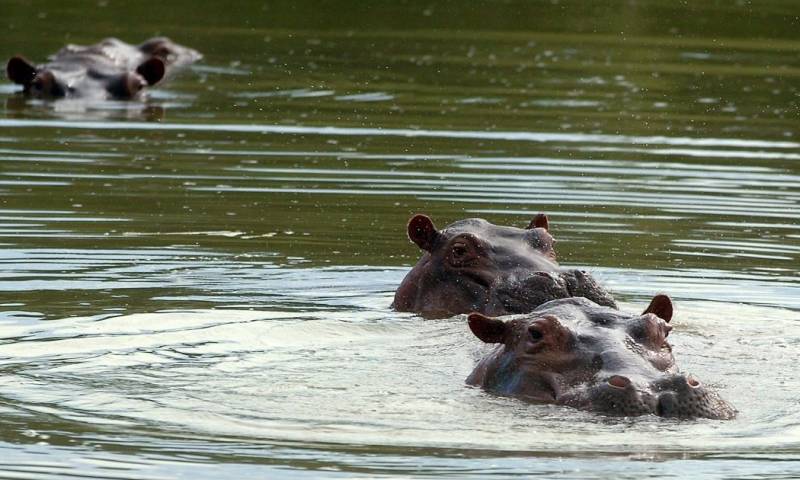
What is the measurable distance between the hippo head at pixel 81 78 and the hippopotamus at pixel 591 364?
13600 mm

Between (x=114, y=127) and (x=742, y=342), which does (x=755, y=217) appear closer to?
(x=742, y=342)

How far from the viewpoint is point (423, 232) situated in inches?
452

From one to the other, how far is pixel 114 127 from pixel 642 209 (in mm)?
6651

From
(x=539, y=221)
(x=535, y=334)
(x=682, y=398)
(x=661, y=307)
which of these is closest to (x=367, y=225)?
(x=539, y=221)

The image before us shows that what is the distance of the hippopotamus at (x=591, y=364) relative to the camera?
8039mm

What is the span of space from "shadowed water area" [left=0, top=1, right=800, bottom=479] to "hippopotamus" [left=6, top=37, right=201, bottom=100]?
1.21 ft

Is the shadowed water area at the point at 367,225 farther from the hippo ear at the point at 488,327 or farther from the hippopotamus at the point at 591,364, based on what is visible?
the hippo ear at the point at 488,327

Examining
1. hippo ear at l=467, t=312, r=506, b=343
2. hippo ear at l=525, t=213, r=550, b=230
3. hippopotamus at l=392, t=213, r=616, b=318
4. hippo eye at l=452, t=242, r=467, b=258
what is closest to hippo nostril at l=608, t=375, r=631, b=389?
hippo ear at l=467, t=312, r=506, b=343

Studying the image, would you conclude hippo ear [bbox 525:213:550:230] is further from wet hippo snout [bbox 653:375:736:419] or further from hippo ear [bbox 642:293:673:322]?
wet hippo snout [bbox 653:375:736:419]

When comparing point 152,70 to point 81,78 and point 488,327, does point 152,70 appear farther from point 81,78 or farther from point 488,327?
point 488,327

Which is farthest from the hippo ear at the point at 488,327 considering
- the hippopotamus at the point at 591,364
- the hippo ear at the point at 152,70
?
the hippo ear at the point at 152,70

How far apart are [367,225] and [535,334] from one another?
19.6 ft

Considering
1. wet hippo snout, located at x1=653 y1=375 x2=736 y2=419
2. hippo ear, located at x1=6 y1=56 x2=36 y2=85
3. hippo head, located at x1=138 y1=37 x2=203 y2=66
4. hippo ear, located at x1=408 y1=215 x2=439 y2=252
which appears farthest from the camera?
hippo head, located at x1=138 y1=37 x2=203 y2=66

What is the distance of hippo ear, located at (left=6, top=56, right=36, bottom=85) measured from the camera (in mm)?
21812
